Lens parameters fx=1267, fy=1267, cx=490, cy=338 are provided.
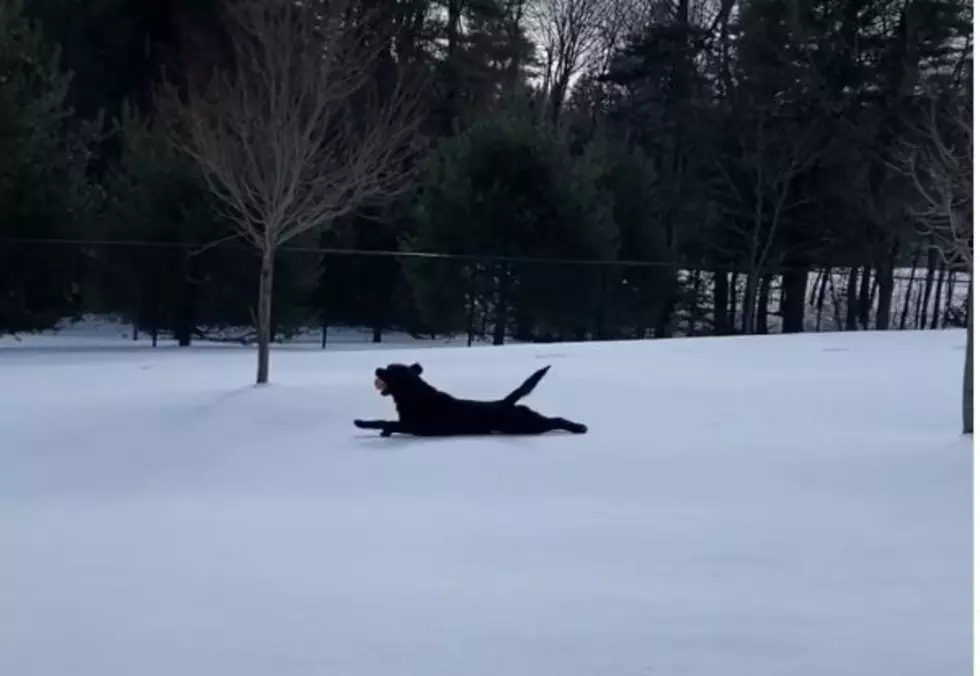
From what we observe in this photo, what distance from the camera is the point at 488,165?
54.6 feet

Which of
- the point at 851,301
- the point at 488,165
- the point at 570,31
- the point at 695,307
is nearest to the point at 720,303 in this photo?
the point at 695,307

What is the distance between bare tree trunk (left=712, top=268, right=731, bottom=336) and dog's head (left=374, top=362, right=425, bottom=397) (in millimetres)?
13186

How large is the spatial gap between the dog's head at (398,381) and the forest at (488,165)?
2.63 metres

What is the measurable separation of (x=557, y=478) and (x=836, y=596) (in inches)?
86.5

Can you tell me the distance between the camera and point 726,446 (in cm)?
644

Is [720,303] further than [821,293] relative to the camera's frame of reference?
No

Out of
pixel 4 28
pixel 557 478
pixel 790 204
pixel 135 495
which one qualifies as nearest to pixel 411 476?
pixel 557 478

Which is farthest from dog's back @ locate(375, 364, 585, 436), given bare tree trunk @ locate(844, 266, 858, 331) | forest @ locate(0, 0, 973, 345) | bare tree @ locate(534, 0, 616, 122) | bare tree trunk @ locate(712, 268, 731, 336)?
bare tree @ locate(534, 0, 616, 122)

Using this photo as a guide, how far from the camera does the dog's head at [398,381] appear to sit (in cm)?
695

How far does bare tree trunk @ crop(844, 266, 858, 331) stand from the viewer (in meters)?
20.7

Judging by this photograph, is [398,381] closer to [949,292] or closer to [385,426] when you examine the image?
[385,426]

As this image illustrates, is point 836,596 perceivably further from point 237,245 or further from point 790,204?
point 790,204

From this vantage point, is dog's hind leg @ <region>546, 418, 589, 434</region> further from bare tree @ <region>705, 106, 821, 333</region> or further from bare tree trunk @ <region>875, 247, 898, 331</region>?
bare tree trunk @ <region>875, 247, 898, 331</region>

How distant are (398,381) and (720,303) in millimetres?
13468
